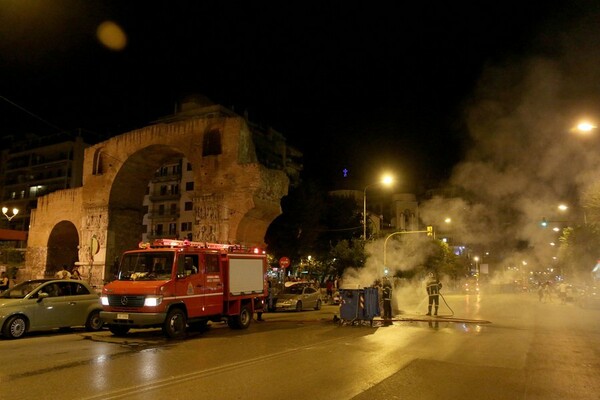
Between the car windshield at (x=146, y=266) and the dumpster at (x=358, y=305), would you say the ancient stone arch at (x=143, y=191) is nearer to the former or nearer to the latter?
the dumpster at (x=358, y=305)

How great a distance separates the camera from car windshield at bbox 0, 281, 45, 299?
492 inches

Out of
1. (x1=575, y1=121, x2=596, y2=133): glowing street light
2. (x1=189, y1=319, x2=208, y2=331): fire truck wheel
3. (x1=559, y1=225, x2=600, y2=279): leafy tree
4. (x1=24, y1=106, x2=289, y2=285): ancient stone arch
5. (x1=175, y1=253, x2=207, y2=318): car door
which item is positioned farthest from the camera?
(x1=559, y1=225, x2=600, y2=279): leafy tree

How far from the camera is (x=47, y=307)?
12375 mm

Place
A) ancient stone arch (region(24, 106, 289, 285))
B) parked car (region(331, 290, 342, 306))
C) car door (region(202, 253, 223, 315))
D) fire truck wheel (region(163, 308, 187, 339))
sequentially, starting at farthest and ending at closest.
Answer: ancient stone arch (region(24, 106, 289, 285)) → parked car (region(331, 290, 342, 306)) → car door (region(202, 253, 223, 315)) → fire truck wheel (region(163, 308, 187, 339))

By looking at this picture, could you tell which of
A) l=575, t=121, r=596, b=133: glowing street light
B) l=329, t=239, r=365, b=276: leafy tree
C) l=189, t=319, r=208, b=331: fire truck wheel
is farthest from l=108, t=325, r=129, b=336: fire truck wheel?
l=329, t=239, r=365, b=276: leafy tree

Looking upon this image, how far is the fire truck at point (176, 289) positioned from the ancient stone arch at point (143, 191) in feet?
26.5

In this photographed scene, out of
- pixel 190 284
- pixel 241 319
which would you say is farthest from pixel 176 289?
pixel 241 319

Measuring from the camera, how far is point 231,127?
23.2 meters

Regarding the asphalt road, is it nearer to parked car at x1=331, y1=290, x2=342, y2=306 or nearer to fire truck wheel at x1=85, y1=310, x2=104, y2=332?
fire truck wheel at x1=85, y1=310, x2=104, y2=332

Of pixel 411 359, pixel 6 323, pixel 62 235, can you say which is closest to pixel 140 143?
pixel 62 235

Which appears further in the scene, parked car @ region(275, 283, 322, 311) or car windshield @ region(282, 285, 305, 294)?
car windshield @ region(282, 285, 305, 294)

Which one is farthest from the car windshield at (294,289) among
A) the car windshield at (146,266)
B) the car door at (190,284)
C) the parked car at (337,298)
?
the car windshield at (146,266)

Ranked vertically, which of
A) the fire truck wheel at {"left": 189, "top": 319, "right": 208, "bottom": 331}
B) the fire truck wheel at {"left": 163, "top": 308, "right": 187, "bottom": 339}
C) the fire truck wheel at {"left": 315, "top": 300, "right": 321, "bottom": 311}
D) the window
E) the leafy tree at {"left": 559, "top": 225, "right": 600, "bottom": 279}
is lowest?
the fire truck wheel at {"left": 315, "top": 300, "right": 321, "bottom": 311}

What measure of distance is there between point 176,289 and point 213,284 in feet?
5.26
